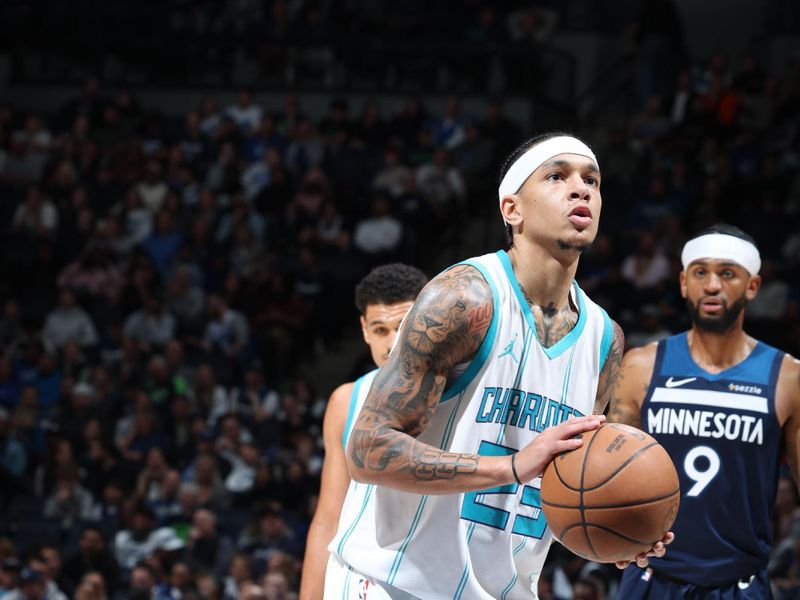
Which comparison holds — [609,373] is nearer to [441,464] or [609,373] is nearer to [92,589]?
[441,464]

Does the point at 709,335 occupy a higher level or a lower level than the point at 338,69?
lower

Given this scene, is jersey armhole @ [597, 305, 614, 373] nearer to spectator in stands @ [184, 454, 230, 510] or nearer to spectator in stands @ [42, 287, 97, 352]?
spectator in stands @ [184, 454, 230, 510]

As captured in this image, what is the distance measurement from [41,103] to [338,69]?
13.9 ft

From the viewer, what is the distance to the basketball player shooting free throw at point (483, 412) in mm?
3123

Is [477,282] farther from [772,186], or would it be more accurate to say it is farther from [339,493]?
[772,186]

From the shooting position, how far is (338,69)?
54.2 feet

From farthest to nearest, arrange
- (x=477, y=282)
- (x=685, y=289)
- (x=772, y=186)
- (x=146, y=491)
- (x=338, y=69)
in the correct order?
(x=338, y=69) → (x=772, y=186) → (x=146, y=491) → (x=685, y=289) → (x=477, y=282)

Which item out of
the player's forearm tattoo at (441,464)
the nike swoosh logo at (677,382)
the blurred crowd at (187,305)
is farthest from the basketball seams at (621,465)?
the blurred crowd at (187,305)

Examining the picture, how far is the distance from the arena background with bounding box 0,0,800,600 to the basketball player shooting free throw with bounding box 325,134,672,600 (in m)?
4.77

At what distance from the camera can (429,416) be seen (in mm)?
3207

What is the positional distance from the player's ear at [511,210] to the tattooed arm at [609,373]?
45cm

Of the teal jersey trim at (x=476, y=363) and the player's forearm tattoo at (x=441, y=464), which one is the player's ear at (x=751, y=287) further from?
the player's forearm tattoo at (x=441, y=464)

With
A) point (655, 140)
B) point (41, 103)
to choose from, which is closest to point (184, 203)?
point (41, 103)

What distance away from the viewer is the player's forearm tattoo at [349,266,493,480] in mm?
3090
